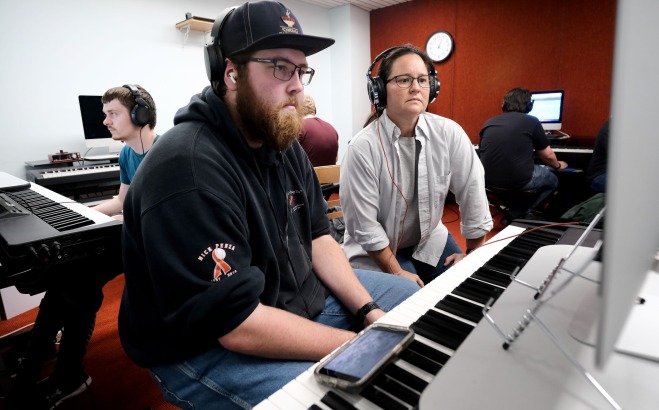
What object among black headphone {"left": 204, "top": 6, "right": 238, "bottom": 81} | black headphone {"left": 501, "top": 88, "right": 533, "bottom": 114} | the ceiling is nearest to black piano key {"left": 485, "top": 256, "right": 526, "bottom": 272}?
black headphone {"left": 204, "top": 6, "right": 238, "bottom": 81}

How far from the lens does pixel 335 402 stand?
1.74 feet

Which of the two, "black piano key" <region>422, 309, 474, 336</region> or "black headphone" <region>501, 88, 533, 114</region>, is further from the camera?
"black headphone" <region>501, 88, 533, 114</region>

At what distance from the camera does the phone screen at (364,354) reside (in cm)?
55

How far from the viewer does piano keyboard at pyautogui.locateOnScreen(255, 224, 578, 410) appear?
0.54m

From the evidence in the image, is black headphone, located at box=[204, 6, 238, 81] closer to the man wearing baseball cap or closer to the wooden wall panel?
the man wearing baseball cap

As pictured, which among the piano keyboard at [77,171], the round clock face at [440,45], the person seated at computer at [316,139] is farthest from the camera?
the round clock face at [440,45]

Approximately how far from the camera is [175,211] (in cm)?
83

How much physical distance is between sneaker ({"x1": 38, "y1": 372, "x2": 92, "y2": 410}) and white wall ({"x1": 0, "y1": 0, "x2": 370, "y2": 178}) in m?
2.85

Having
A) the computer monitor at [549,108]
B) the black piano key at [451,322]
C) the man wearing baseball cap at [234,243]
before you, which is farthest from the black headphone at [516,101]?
the black piano key at [451,322]

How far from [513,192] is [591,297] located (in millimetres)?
3203

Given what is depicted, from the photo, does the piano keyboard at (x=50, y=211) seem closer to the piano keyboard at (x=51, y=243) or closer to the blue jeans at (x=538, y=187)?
the piano keyboard at (x=51, y=243)

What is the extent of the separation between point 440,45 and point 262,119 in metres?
5.37

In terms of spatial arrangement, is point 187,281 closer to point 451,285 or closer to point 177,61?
point 451,285

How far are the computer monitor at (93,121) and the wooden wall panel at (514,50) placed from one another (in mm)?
4485
